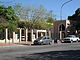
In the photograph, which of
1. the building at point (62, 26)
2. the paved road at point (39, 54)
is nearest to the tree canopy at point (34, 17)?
the building at point (62, 26)

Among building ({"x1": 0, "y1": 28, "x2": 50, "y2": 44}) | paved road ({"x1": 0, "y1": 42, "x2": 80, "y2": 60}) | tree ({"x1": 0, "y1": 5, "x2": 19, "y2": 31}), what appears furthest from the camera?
tree ({"x1": 0, "y1": 5, "x2": 19, "y2": 31})

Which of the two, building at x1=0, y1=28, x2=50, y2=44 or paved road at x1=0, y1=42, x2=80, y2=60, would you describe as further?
building at x1=0, y1=28, x2=50, y2=44

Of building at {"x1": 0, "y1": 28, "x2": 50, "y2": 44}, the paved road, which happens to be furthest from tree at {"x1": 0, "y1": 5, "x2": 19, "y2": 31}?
the paved road

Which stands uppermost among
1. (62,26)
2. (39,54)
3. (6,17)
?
(6,17)

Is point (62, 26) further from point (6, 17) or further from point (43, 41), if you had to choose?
point (43, 41)

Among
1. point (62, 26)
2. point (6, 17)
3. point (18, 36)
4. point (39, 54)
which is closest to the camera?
point (39, 54)

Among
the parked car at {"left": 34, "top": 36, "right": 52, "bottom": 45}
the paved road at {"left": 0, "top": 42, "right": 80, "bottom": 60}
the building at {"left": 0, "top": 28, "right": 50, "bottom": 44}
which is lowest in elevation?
the paved road at {"left": 0, "top": 42, "right": 80, "bottom": 60}

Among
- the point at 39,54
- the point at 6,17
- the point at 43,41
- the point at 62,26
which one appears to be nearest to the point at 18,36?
the point at 6,17

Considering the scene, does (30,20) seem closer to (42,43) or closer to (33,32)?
(33,32)

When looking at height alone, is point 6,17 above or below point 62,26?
above

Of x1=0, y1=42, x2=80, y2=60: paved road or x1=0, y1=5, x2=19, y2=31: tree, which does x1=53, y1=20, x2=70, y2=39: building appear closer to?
x1=0, y1=5, x2=19, y2=31: tree

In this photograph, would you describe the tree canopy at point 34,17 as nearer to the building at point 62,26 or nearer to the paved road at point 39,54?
the building at point 62,26

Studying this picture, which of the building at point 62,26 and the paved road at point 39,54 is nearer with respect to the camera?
the paved road at point 39,54

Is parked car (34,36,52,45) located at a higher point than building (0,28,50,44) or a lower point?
lower
